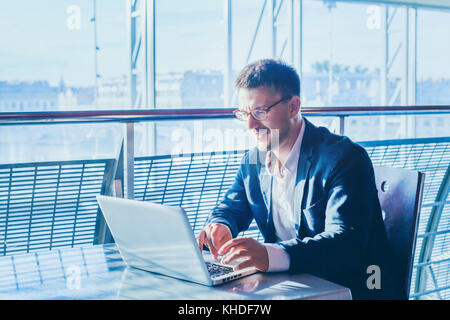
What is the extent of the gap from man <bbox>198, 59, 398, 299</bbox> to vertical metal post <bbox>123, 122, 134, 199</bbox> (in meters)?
0.52

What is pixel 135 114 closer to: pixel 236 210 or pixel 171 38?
pixel 236 210

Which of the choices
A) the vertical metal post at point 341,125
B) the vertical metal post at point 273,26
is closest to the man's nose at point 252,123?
the vertical metal post at point 341,125

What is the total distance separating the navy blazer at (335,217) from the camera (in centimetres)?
116

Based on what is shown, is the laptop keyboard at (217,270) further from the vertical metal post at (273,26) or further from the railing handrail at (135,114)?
the vertical metal post at (273,26)

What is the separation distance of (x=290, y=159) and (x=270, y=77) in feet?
0.63

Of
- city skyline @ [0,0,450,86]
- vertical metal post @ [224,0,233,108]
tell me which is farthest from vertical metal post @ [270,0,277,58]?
vertical metal post @ [224,0,233,108]

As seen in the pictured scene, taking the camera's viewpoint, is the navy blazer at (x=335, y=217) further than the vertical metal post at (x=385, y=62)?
No

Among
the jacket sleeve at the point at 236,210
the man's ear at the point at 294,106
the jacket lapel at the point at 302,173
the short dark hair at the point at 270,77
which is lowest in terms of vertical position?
the jacket sleeve at the point at 236,210

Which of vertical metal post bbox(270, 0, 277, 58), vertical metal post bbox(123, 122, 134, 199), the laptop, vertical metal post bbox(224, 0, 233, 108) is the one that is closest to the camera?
the laptop

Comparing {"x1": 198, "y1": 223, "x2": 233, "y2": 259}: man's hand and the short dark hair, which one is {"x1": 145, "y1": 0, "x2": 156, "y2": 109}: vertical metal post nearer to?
the short dark hair

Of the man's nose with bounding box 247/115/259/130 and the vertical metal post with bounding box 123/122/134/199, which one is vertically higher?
the man's nose with bounding box 247/115/259/130

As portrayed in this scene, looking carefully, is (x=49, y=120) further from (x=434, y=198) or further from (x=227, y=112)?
(x=434, y=198)

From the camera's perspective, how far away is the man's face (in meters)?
1.40
